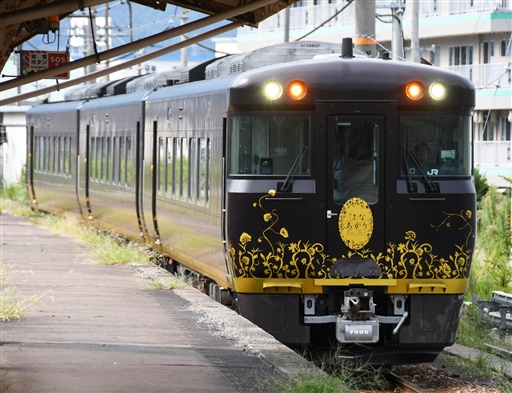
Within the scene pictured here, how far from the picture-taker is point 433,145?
12.3 meters

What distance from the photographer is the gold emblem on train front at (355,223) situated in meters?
12.0

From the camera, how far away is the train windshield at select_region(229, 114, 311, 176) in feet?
39.9

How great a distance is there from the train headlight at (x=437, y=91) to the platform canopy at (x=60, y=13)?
1679 mm

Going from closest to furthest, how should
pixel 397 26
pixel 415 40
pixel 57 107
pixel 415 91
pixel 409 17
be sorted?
pixel 415 91, pixel 397 26, pixel 415 40, pixel 57 107, pixel 409 17

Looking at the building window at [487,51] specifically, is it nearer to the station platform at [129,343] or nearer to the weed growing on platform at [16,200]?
the weed growing on platform at [16,200]


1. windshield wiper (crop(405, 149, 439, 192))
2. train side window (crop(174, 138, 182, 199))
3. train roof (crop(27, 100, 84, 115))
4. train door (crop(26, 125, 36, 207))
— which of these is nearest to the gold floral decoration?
windshield wiper (crop(405, 149, 439, 192))

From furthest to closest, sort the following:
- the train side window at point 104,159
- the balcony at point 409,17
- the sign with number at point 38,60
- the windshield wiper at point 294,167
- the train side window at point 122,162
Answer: the balcony at point 409,17 → the train side window at point 104,159 → the train side window at point 122,162 → the sign with number at point 38,60 → the windshield wiper at point 294,167

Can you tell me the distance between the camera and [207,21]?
10.6 metres

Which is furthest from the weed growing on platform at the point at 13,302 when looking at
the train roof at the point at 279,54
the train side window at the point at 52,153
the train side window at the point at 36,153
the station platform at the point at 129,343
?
the train side window at the point at 36,153

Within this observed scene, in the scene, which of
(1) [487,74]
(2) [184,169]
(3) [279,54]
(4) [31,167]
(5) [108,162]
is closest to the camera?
(3) [279,54]

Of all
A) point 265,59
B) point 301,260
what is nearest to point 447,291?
point 301,260

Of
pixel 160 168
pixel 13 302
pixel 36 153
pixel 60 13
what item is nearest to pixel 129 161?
pixel 160 168

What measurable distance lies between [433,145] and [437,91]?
52 centimetres

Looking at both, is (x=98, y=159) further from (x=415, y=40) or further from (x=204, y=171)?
(x=204, y=171)
